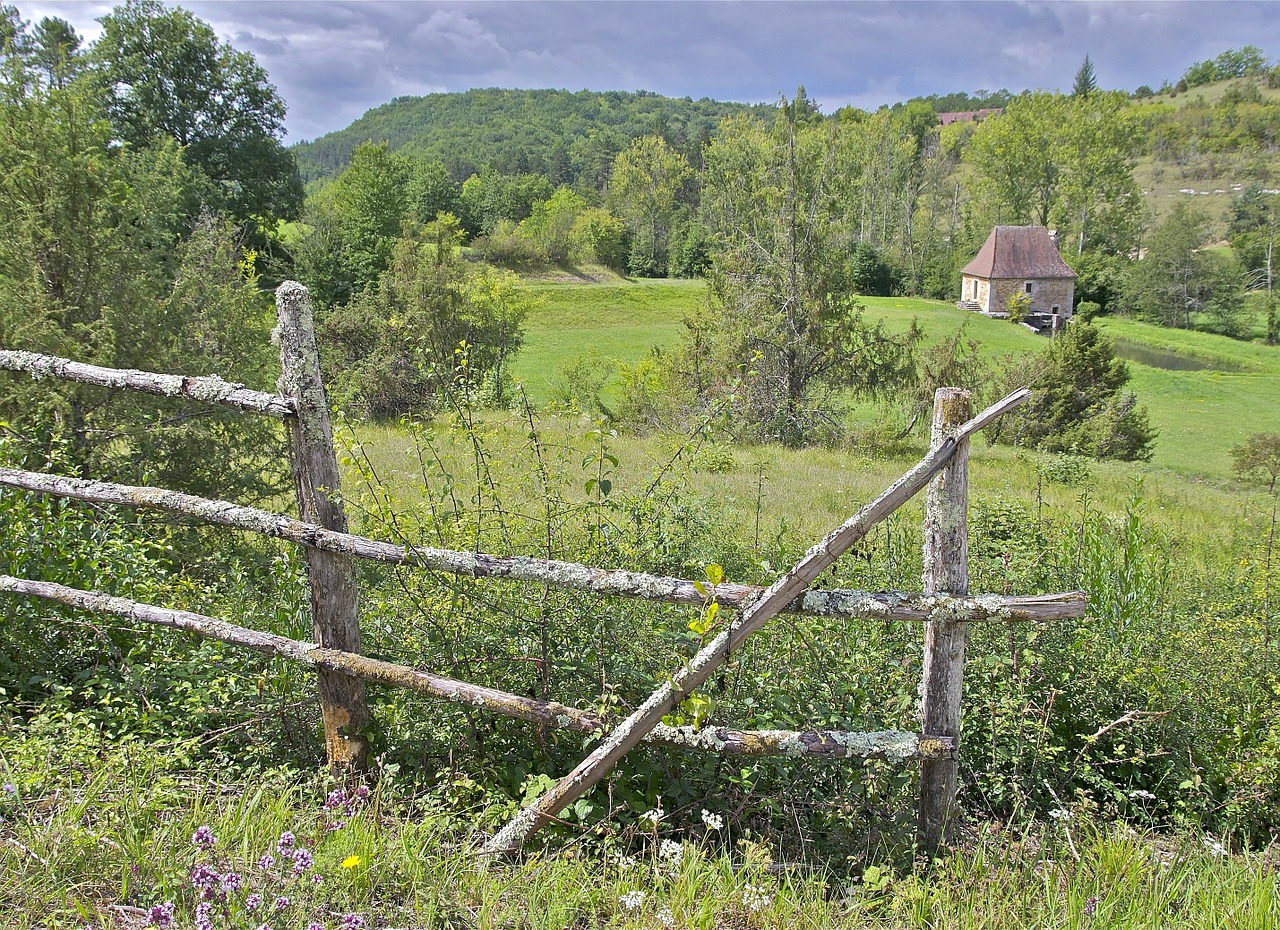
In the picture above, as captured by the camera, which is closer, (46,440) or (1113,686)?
(1113,686)

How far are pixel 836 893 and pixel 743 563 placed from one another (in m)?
3.11

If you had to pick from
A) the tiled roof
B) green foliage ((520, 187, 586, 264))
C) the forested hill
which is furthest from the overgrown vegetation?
the forested hill

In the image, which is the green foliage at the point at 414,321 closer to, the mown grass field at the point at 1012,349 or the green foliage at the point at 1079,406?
the mown grass field at the point at 1012,349

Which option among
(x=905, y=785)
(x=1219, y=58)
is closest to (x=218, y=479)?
(x=905, y=785)

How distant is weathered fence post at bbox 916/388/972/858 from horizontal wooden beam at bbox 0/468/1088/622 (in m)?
0.11

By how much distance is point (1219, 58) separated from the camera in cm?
15300

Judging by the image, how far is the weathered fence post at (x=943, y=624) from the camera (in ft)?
9.84

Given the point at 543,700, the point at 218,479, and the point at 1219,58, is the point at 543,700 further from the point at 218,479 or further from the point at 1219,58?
the point at 1219,58

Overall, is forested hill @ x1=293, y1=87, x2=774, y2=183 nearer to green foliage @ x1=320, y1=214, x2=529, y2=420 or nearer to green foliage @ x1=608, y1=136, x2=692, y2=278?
green foliage @ x1=608, y1=136, x2=692, y2=278

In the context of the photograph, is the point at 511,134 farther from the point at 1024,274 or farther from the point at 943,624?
the point at 943,624

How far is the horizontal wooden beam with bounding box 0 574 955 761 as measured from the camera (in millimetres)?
3070

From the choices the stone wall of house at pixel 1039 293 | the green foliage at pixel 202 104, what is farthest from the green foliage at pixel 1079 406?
the stone wall of house at pixel 1039 293

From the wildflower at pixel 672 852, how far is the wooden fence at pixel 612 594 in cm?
34

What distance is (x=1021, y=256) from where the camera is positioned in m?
53.8
